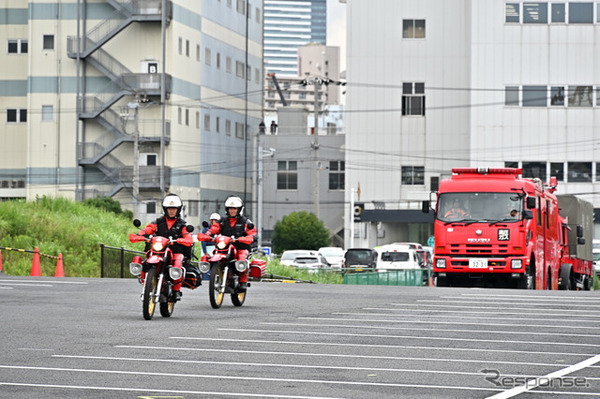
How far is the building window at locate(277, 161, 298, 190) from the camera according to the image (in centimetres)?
9988

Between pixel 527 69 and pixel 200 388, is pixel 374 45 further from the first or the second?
pixel 200 388

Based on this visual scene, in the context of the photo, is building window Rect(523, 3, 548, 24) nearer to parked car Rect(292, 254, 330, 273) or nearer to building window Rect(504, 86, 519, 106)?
building window Rect(504, 86, 519, 106)

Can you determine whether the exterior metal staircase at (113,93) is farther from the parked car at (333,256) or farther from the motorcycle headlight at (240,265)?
the motorcycle headlight at (240,265)

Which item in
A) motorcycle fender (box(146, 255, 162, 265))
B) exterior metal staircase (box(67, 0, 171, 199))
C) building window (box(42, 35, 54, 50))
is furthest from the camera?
building window (box(42, 35, 54, 50))

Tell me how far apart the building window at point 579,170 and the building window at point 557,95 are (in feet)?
12.4

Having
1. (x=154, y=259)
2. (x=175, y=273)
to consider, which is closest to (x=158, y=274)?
(x=175, y=273)

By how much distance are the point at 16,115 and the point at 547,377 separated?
8473 centimetres

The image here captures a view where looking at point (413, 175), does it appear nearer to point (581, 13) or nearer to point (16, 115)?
point (581, 13)

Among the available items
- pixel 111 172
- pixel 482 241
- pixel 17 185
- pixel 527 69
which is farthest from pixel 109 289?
pixel 17 185

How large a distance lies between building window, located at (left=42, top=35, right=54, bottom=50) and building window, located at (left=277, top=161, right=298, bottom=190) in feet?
70.0

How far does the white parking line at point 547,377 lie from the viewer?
10.6 meters

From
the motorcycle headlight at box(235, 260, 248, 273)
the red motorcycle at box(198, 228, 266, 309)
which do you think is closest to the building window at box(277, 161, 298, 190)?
the red motorcycle at box(198, 228, 266, 309)

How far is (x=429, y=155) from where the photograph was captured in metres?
78.8

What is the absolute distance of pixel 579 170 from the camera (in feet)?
245
